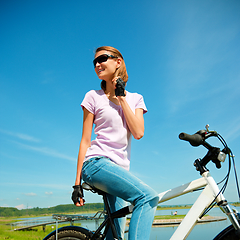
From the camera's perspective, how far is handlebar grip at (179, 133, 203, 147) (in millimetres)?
1576

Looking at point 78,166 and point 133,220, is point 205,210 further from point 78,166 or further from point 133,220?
point 78,166

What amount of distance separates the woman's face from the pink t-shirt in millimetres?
198

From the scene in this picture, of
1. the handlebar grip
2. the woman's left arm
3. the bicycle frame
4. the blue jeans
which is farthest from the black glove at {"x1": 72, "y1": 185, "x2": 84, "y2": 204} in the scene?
the handlebar grip

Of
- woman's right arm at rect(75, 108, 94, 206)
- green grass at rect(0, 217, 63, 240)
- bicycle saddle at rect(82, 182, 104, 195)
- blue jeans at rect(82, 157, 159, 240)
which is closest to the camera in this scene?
blue jeans at rect(82, 157, 159, 240)

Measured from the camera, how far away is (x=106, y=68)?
2.24 metres

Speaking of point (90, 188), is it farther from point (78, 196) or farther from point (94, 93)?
point (94, 93)

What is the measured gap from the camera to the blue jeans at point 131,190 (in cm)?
152

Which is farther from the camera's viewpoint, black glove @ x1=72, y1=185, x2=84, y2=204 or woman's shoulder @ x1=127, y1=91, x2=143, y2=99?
woman's shoulder @ x1=127, y1=91, x2=143, y2=99

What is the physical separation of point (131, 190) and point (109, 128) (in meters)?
0.65

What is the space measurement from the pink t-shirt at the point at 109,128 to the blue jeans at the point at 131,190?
0.14 m

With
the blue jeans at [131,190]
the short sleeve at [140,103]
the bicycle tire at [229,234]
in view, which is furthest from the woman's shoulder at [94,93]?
the bicycle tire at [229,234]

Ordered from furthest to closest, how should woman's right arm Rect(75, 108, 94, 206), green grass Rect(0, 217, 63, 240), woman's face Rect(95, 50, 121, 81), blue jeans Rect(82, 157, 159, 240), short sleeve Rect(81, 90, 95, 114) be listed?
green grass Rect(0, 217, 63, 240)
woman's face Rect(95, 50, 121, 81)
short sleeve Rect(81, 90, 95, 114)
woman's right arm Rect(75, 108, 94, 206)
blue jeans Rect(82, 157, 159, 240)

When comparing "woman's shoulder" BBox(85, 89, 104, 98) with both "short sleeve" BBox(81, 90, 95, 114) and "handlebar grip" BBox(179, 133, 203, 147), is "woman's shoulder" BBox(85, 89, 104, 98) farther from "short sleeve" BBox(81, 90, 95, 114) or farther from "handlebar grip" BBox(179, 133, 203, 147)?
"handlebar grip" BBox(179, 133, 203, 147)

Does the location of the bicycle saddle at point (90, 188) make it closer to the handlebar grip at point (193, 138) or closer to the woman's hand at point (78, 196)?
the woman's hand at point (78, 196)
